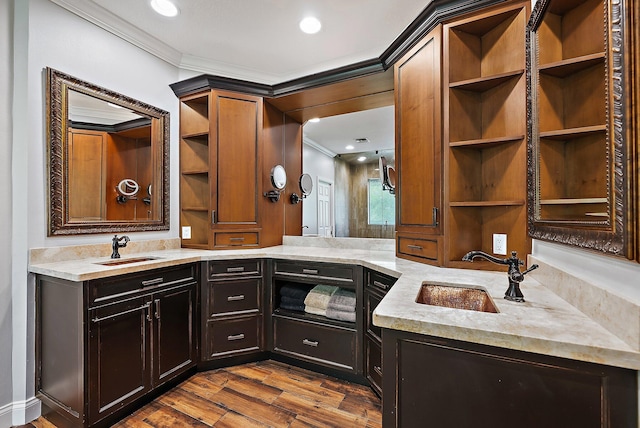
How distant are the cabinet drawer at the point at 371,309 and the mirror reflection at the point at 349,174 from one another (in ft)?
2.27

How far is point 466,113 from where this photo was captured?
187cm

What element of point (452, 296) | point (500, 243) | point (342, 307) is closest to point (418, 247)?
point (500, 243)

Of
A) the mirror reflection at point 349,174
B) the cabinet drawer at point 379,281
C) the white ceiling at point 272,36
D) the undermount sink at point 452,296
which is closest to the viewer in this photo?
the undermount sink at point 452,296

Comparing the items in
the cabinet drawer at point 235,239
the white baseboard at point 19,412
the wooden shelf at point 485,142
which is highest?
the wooden shelf at point 485,142

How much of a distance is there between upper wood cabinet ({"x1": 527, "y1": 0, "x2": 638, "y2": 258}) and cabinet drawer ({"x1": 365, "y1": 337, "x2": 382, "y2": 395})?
45.8 inches

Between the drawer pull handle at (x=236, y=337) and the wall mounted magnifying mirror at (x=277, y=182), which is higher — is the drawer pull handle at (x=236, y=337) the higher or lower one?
the lower one

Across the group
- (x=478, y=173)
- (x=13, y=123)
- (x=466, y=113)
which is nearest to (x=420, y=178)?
(x=478, y=173)

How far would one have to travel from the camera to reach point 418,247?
6.61ft

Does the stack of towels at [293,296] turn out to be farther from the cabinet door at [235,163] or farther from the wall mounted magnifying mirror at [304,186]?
the wall mounted magnifying mirror at [304,186]

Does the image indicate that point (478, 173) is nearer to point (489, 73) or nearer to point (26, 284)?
point (489, 73)

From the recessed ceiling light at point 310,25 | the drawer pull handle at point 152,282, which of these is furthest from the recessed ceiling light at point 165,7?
the drawer pull handle at point 152,282

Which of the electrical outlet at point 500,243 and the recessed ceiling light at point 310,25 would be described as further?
the recessed ceiling light at point 310,25

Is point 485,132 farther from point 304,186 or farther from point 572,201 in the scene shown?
point 304,186

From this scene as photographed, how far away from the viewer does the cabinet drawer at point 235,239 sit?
2.68 metres
